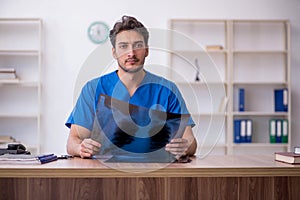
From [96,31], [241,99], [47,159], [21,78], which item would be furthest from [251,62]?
[47,159]

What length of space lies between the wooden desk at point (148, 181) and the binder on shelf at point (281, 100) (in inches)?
128

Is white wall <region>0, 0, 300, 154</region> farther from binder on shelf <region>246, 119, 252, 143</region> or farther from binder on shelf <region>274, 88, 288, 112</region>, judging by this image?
binder on shelf <region>246, 119, 252, 143</region>

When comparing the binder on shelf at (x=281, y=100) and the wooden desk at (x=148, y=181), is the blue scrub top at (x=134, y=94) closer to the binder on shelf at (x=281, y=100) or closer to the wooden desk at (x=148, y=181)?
the wooden desk at (x=148, y=181)

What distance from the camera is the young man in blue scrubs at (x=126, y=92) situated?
1980 mm

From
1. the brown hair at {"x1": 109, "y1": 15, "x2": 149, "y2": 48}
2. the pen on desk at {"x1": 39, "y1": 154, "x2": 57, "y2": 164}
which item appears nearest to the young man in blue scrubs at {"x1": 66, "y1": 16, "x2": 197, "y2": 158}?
the brown hair at {"x1": 109, "y1": 15, "x2": 149, "y2": 48}

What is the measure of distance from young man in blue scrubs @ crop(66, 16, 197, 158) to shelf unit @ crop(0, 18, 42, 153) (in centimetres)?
292

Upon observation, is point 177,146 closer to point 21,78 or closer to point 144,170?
point 144,170

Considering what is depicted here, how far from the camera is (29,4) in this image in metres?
5.03

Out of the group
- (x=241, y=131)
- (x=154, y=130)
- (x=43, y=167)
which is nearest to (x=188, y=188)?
(x=154, y=130)

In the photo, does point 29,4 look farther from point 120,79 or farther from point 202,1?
point 120,79

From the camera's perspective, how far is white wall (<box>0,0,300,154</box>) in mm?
4988

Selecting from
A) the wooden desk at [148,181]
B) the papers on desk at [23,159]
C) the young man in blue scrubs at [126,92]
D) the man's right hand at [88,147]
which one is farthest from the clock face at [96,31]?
the wooden desk at [148,181]

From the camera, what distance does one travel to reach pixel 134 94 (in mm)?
2080

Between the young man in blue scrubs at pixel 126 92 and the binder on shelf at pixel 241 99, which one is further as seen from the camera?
the binder on shelf at pixel 241 99
